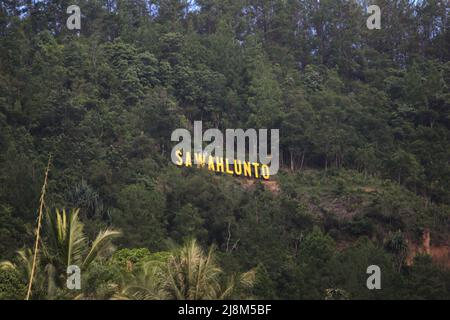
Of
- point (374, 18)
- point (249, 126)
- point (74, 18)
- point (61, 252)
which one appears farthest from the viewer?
point (374, 18)

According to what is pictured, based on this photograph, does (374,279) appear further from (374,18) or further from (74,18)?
(74,18)

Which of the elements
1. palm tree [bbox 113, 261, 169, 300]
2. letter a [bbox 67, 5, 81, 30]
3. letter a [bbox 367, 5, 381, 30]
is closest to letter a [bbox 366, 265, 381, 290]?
palm tree [bbox 113, 261, 169, 300]

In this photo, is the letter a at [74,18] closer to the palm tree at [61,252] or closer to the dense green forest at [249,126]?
the dense green forest at [249,126]

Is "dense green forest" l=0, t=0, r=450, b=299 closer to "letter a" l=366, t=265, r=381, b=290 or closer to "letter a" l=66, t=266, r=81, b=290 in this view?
"letter a" l=366, t=265, r=381, b=290

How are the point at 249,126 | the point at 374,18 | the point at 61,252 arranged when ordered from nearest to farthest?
the point at 61,252
the point at 249,126
the point at 374,18

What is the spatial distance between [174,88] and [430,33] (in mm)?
22352

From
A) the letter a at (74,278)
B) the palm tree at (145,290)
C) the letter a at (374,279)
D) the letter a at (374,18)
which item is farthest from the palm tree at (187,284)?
the letter a at (374,18)

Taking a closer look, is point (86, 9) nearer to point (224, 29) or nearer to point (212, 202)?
point (224, 29)

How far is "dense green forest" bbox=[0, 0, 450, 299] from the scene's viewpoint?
37969 millimetres

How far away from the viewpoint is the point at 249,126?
177ft

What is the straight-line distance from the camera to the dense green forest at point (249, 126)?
125 ft

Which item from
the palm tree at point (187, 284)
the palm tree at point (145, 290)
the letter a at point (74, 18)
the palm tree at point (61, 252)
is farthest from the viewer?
the letter a at point (74, 18)

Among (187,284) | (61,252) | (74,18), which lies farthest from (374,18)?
(61,252)
